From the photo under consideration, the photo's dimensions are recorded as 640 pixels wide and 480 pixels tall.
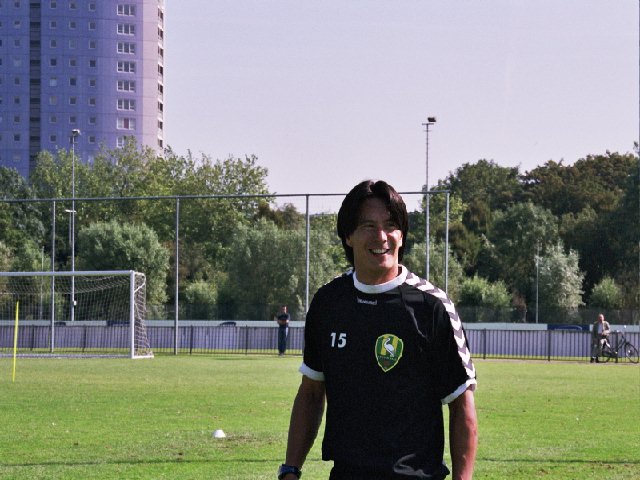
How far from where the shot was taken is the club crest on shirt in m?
4.39

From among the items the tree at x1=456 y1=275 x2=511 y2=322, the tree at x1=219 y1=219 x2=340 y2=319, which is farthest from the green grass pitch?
the tree at x1=456 y1=275 x2=511 y2=322

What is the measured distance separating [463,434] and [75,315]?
4832cm

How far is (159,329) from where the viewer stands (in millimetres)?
45281

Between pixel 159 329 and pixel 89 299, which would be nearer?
pixel 159 329

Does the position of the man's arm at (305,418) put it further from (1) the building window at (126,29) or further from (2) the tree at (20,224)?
(1) the building window at (126,29)

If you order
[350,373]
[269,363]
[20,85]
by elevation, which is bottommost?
[269,363]

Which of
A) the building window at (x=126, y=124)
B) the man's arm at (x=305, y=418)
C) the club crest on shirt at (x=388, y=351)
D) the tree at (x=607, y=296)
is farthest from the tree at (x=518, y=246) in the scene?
the club crest on shirt at (x=388, y=351)

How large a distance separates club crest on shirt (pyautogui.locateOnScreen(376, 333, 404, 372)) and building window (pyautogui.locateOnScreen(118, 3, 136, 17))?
406ft

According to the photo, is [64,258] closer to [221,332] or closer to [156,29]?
[221,332]

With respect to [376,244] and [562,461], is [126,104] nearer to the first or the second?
[562,461]

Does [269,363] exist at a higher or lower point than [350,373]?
lower

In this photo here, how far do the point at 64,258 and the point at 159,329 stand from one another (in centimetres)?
3209

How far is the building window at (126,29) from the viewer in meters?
125

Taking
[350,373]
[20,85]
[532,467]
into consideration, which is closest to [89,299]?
[532,467]
